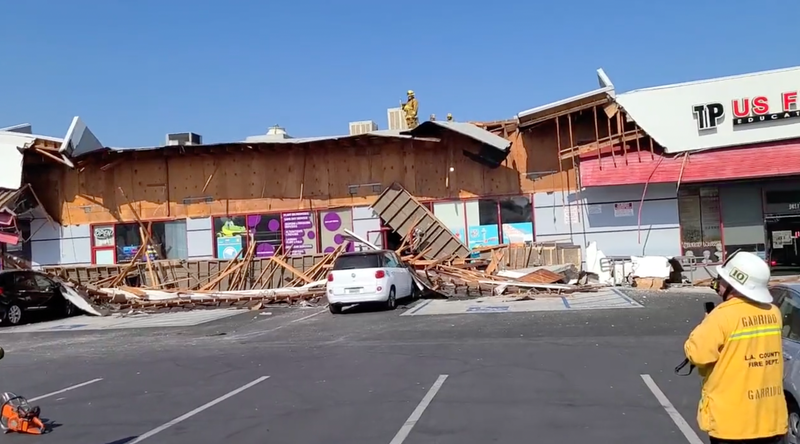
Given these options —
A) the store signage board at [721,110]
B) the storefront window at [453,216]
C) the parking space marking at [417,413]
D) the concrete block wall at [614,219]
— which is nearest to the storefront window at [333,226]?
the storefront window at [453,216]

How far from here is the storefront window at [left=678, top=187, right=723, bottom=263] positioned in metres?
24.6

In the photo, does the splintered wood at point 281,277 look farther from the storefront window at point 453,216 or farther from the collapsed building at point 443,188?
the storefront window at point 453,216

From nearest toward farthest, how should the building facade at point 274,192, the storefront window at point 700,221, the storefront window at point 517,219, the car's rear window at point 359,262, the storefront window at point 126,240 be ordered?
the car's rear window at point 359,262 < the storefront window at point 700,221 < the storefront window at point 517,219 < the building facade at point 274,192 < the storefront window at point 126,240

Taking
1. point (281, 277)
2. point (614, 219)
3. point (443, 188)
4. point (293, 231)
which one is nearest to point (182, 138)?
point (293, 231)

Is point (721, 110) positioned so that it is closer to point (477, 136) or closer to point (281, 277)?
point (477, 136)

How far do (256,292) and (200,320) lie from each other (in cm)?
356

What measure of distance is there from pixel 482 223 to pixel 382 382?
17113mm

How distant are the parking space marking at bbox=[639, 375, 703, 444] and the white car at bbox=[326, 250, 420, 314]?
1058 cm

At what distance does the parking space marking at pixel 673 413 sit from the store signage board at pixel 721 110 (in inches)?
653

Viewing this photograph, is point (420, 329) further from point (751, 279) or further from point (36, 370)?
point (751, 279)

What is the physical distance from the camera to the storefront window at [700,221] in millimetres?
24625

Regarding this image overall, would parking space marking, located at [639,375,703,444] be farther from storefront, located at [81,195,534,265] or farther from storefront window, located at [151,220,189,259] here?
storefront window, located at [151,220,189,259]

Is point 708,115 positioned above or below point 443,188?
above

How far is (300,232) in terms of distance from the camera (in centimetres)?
2809
